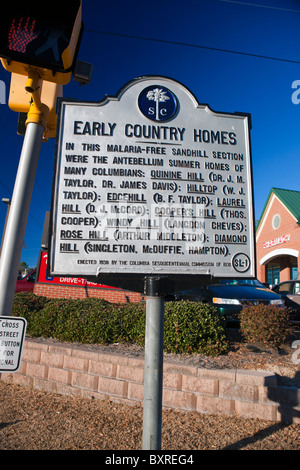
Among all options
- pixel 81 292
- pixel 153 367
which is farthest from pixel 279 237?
pixel 153 367

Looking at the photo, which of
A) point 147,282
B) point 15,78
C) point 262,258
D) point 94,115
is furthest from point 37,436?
point 262,258

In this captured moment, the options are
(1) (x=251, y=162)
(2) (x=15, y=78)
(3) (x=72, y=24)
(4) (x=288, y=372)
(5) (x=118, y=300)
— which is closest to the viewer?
(3) (x=72, y=24)

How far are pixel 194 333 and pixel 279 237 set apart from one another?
22.9 m

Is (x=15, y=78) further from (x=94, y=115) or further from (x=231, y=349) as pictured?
(x=231, y=349)

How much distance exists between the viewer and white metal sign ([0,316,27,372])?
2.44 metres

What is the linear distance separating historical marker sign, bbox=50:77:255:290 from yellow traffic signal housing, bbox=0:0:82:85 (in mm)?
473

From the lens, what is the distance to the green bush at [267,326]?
4875 mm

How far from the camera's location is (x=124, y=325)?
17.3ft

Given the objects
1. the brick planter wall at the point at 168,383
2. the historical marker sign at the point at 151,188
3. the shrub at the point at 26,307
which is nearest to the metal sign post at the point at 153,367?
the historical marker sign at the point at 151,188

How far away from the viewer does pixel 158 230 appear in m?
2.54

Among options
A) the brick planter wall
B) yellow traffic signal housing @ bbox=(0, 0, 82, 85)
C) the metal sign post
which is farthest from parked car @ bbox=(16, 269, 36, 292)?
yellow traffic signal housing @ bbox=(0, 0, 82, 85)

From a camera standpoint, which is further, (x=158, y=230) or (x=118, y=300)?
(x=118, y=300)

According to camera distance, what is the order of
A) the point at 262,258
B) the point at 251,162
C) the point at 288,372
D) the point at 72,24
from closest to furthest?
the point at 72,24 → the point at 251,162 → the point at 288,372 → the point at 262,258
